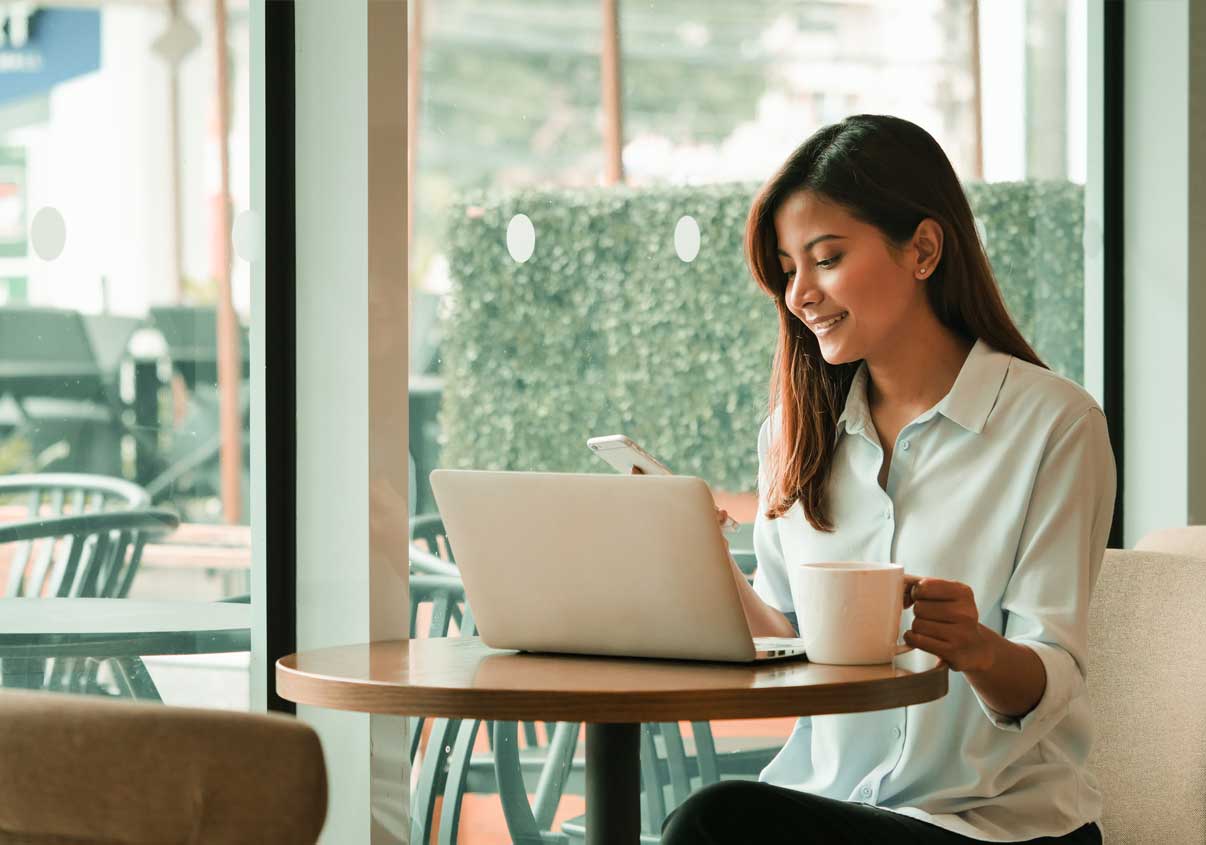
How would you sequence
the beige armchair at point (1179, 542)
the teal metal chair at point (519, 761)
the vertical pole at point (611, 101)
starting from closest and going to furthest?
the beige armchair at point (1179, 542)
the teal metal chair at point (519, 761)
the vertical pole at point (611, 101)

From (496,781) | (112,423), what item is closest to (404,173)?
(112,423)

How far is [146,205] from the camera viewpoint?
2.11 m

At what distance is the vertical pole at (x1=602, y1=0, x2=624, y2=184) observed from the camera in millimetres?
2520

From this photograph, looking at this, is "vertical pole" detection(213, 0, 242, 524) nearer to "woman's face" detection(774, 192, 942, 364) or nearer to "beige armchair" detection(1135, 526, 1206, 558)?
"woman's face" detection(774, 192, 942, 364)

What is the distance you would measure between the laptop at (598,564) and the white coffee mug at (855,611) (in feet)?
0.22

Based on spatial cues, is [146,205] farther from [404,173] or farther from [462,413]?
[462,413]

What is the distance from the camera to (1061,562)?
1.55 m

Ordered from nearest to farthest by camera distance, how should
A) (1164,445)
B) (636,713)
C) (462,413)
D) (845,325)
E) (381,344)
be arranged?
(636,713)
(845,325)
(381,344)
(462,413)
(1164,445)

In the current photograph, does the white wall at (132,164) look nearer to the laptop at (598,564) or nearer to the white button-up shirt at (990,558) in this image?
the laptop at (598,564)

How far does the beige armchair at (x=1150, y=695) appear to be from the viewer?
1.84 meters

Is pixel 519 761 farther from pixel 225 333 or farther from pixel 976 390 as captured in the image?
pixel 976 390

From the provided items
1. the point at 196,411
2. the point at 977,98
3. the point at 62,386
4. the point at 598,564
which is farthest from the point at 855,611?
the point at 977,98

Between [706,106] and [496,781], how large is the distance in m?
1.31

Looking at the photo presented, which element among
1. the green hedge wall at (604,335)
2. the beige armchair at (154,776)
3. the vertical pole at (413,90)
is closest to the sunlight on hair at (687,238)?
the green hedge wall at (604,335)
